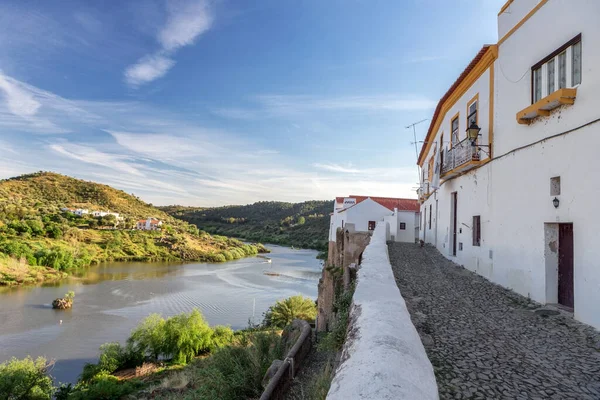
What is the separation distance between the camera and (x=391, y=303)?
2969 mm

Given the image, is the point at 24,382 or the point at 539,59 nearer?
the point at 539,59

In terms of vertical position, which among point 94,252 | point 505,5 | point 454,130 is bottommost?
point 94,252

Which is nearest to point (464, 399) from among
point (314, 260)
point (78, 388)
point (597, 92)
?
point (597, 92)

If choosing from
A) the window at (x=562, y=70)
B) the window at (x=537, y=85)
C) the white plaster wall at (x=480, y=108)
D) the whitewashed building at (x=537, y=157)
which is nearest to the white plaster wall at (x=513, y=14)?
the whitewashed building at (x=537, y=157)

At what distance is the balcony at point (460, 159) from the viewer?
22.9ft

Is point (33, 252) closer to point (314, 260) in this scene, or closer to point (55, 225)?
point (55, 225)

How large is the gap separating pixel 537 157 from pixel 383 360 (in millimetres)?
4548

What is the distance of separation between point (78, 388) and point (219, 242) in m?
49.9

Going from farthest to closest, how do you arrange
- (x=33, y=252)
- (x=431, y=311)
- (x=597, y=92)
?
(x=33, y=252)
(x=431, y=311)
(x=597, y=92)

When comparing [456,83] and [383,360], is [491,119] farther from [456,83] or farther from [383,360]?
[383,360]

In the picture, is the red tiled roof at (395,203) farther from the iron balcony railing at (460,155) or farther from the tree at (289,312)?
the iron balcony railing at (460,155)

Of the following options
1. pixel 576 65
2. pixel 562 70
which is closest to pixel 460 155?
pixel 562 70

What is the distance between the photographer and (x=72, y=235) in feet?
149

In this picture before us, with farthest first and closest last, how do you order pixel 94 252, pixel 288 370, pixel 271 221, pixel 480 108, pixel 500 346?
pixel 271 221
pixel 94 252
pixel 480 108
pixel 288 370
pixel 500 346
